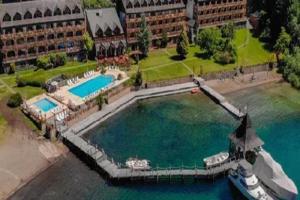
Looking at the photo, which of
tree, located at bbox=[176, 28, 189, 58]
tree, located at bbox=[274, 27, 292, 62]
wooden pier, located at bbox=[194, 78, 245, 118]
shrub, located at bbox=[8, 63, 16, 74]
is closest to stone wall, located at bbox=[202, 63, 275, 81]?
wooden pier, located at bbox=[194, 78, 245, 118]

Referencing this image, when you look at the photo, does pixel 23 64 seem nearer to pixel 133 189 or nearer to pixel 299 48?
pixel 133 189

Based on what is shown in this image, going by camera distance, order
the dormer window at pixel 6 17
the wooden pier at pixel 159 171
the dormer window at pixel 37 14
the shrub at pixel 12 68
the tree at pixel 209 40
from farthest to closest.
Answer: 1. the tree at pixel 209 40
2. the dormer window at pixel 37 14
3. the shrub at pixel 12 68
4. the dormer window at pixel 6 17
5. the wooden pier at pixel 159 171

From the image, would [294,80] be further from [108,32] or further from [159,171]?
[159,171]

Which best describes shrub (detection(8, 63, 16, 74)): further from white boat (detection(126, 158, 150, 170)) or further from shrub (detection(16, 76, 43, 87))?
white boat (detection(126, 158, 150, 170))

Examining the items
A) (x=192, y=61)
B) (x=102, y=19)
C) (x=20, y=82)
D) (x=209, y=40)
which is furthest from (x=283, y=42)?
(x=20, y=82)

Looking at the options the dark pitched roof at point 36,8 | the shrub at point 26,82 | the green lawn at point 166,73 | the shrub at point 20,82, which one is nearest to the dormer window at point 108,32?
the dark pitched roof at point 36,8

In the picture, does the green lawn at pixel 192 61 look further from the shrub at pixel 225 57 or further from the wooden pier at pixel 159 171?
the wooden pier at pixel 159 171
